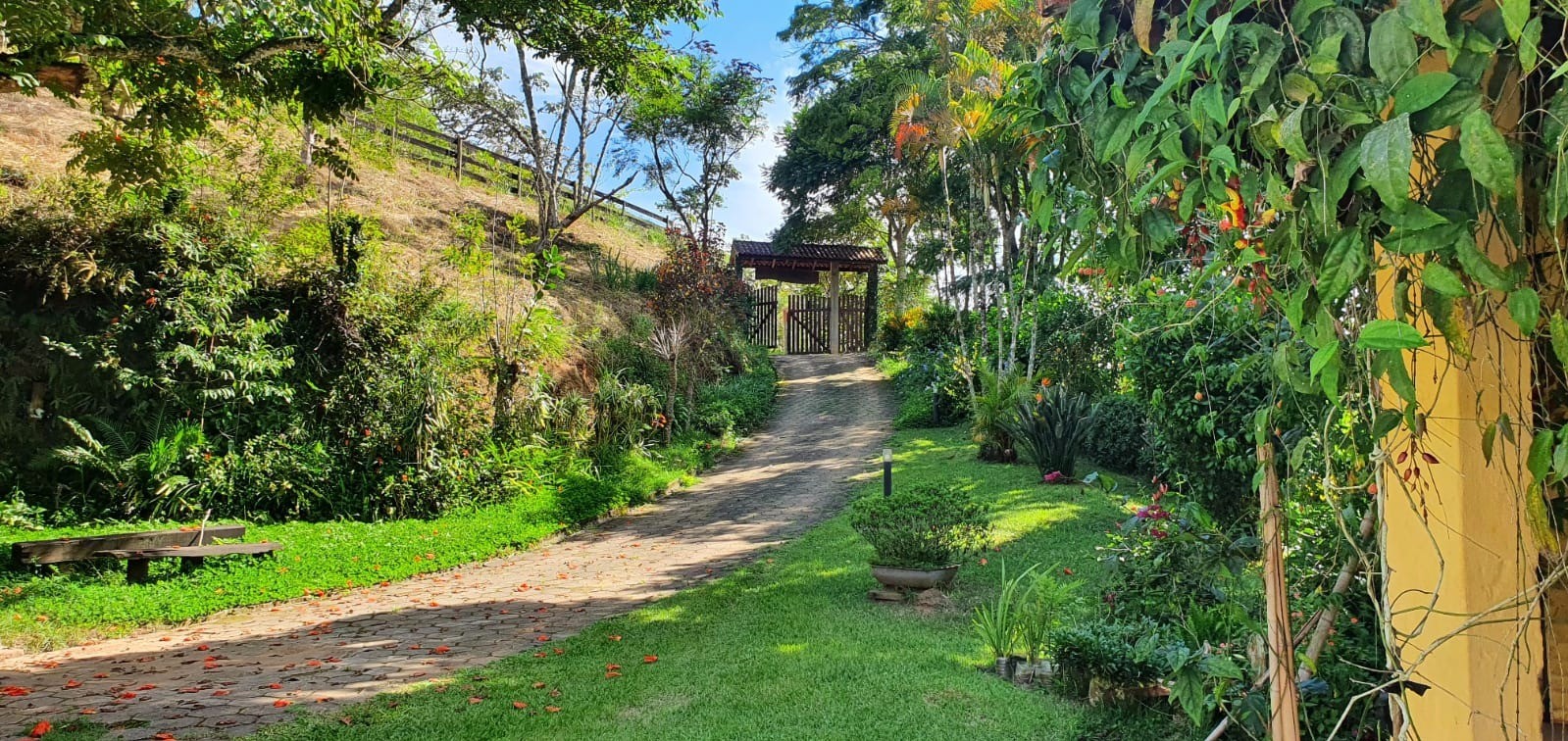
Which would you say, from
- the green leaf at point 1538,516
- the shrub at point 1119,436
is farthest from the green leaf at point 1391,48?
the shrub at point 1119,436

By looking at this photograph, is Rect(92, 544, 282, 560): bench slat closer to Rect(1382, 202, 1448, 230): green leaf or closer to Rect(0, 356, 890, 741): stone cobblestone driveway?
Rect(0, 356, 890, 741): stone cobblestone driveway

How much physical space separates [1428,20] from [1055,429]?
814cm

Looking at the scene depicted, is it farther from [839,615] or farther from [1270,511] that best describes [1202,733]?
[839,615]

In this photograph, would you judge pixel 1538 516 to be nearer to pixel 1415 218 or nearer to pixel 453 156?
pixel 1415 218

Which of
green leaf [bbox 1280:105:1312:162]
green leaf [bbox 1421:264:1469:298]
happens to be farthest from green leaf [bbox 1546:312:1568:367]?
green leaf [bbox 1280:105:1312:162]

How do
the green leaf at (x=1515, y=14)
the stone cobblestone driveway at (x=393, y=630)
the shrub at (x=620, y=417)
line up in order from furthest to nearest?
1. the shrub at (x=620, y=417)
2. the stone cobblestone driveway at (x=393, y=630)
3. the green leaf at (x=1515, y=14)

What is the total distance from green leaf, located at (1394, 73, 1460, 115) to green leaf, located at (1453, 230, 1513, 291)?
0.17m

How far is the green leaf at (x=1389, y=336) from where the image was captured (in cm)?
A: 99

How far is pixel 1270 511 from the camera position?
5.83 feet

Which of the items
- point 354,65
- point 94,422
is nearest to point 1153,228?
point 354,65

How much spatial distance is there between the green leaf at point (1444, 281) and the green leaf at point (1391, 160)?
11cm

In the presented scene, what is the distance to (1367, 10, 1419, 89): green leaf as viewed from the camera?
1019mm

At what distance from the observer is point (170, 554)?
5816 mm

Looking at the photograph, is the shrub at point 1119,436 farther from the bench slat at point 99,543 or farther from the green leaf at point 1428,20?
the green leaf at point 1428,20
